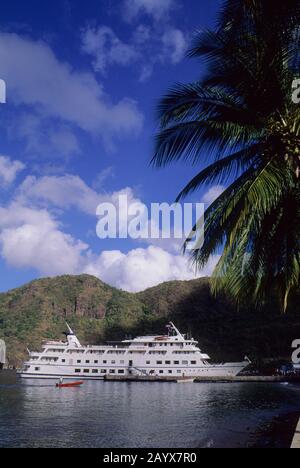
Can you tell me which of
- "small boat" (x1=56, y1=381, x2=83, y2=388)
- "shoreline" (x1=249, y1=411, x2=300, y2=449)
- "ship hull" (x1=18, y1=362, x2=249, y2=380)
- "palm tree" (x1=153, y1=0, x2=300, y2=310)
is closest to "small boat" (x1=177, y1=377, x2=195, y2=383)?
"ship hull" (x1=18, y1=362, x2=249, y2=380)

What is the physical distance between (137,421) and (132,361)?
4842cm

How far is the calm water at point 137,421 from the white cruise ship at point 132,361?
29.7 metres

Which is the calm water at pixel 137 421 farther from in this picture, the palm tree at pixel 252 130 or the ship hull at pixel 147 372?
the ship hull at pixel 147 372

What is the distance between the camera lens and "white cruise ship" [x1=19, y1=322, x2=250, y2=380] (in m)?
72.3

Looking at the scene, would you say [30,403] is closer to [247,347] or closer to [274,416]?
[274,416]

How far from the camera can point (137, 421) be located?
27.2m

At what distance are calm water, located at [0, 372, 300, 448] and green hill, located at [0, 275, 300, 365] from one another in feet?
213

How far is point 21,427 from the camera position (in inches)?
966

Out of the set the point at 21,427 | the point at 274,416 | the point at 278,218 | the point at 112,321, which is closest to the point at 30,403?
the point at 21,427

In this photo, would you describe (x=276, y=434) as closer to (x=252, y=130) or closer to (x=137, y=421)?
(x=137, y=421)

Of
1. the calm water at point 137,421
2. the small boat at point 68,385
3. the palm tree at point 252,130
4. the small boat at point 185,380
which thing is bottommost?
the small boat at point 185,380

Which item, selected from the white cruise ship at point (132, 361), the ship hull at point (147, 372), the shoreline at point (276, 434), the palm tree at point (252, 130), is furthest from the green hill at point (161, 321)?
the palm tree at point (252, 130)

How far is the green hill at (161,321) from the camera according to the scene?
12444 centimetres

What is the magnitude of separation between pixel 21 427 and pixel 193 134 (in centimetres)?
2210
